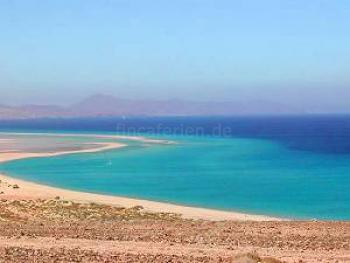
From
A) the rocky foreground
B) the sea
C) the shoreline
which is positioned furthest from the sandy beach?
the sea

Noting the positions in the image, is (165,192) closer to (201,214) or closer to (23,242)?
(201,214)

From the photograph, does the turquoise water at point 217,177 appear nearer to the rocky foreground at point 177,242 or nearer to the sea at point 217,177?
the sea at point 217,177

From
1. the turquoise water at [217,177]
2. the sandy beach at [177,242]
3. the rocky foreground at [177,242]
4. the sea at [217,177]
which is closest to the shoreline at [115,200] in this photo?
the sea at [217,177]

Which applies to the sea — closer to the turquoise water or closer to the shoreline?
the turquoise water

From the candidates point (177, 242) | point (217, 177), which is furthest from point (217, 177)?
point (177, 242)

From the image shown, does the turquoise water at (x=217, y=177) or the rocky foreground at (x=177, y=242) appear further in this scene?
the turquoise water at (x=217, y=177)

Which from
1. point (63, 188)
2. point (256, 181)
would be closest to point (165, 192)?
point (63, 188)
